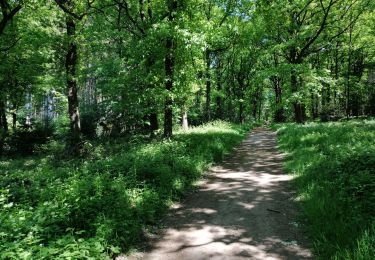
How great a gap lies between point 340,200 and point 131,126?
1806 cm

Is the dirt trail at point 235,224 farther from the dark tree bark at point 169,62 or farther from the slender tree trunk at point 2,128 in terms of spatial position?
the slender tree trunk at point 2,128

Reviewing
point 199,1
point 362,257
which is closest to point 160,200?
point 362,257

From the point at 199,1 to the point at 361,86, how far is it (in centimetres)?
2641

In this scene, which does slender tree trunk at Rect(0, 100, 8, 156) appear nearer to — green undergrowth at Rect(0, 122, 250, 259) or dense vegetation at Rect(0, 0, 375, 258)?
dense vegetation at Rect(0, 0, 375, 258)

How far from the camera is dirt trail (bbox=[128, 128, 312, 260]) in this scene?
5344 millimetres

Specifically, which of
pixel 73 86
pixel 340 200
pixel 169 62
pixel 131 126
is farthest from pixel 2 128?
pixel 340 200

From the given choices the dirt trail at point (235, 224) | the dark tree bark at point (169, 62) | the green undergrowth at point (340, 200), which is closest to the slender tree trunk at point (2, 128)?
the dark tree bark at point (169, 62)

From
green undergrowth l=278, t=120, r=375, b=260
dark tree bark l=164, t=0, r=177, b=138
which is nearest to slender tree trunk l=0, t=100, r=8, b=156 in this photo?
dark tree bark l=164, t=0, r=177, b=138

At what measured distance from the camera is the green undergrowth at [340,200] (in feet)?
15.5

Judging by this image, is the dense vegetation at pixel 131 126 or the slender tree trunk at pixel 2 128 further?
the slender tree trunk at pixel 2 128

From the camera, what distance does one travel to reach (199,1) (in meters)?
14.7

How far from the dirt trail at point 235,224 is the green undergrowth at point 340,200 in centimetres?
38

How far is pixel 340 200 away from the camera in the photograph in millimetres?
6391

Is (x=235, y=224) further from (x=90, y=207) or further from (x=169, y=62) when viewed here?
(x=169, y=62)
